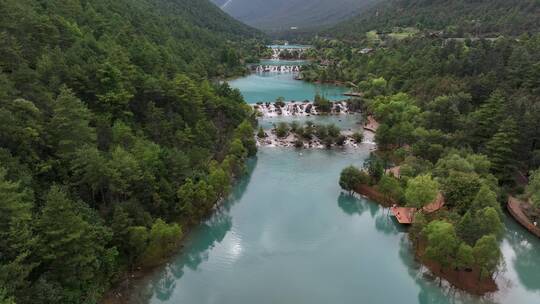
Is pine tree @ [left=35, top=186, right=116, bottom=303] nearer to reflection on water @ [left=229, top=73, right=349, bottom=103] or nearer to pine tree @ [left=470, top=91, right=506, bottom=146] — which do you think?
pine tree @ [left=470, top=91, right=506, bottom=146]

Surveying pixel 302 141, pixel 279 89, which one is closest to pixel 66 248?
pixel 302 141

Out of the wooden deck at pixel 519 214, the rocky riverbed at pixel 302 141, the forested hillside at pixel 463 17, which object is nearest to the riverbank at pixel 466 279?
the wooden deck at pixel 519 214

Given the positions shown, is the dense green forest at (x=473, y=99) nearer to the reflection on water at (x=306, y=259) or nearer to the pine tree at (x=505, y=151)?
the pine tree at (x=505, y=151)

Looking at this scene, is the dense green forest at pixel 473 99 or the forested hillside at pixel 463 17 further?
the forested hillside at pixel 463 17

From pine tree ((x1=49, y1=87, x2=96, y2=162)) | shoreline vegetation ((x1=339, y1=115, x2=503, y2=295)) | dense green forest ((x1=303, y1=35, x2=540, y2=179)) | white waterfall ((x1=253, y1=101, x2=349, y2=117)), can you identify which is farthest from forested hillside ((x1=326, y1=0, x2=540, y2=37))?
pine tree ((x1=49, y1=87, x2=96, y2=162))

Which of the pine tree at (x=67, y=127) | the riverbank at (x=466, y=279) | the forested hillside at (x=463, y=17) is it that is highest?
the forested hillside at (x=463, y=17)

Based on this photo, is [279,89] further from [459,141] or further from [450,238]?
[450,238]

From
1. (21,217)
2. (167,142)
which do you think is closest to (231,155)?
(167,142)
